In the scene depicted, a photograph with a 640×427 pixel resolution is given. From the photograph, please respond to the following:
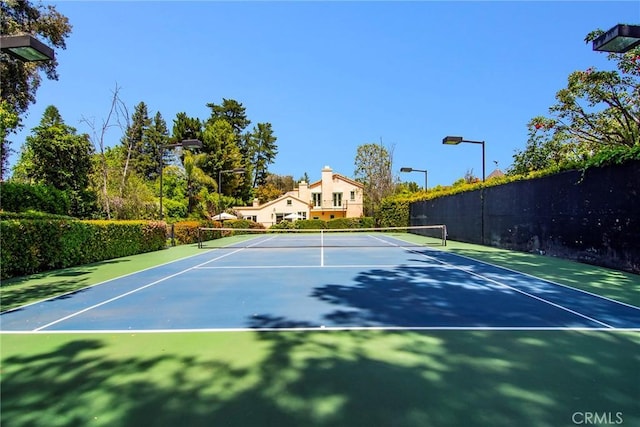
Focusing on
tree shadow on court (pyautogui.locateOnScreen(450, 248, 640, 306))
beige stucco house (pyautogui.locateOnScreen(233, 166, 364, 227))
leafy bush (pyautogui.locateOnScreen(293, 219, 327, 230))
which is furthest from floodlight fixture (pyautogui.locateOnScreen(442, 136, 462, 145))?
beige stucco house (pyautogui.locateOnScreen(233, 166, 364, 227))

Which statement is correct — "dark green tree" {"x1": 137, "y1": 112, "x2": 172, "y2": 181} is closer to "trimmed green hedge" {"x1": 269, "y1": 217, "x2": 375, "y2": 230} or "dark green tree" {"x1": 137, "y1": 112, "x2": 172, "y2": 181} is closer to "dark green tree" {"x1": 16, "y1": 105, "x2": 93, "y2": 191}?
"trimmed green hedge" {"x1": 269, "y1": 217, "x2": 375, "y2": 230}

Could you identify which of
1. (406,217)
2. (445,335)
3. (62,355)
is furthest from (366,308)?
(406,217)

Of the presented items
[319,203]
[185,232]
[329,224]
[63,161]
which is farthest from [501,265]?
[319,203]

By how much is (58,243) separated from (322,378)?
9767 millimetres

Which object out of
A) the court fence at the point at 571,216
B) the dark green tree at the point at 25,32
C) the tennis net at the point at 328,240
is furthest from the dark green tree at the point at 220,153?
the court fence at the point at 571,216

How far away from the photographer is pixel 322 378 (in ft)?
9.82

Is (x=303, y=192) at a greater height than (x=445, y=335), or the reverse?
(x=303, y=192)

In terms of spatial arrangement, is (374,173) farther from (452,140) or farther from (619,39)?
(619,39)

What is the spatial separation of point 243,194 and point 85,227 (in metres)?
38.9

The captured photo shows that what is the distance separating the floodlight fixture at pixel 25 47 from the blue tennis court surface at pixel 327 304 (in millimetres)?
3856

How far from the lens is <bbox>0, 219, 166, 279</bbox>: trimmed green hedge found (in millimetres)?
8328

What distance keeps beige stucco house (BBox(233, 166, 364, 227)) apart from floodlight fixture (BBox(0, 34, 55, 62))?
39396 mm

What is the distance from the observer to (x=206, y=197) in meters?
36.6

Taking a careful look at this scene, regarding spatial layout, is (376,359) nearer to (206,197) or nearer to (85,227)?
(85,227)
